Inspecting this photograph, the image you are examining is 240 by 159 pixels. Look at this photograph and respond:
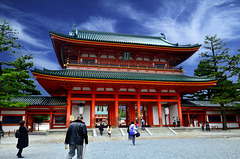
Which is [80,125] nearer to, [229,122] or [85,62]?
[85,62]

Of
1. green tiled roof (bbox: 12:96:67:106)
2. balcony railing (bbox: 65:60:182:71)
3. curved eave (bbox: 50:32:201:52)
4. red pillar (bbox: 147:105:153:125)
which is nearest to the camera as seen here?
green tiled roof (bbox: 12:96:67:106)

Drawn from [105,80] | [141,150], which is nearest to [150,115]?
[105,80]

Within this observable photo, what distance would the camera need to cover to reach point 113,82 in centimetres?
1898

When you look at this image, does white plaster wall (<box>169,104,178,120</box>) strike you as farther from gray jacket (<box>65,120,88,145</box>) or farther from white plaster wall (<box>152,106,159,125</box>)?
gray jacket (<box>65,120,88,145</box>)

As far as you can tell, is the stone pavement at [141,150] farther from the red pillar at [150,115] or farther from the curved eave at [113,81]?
the red pillar at [150,115]

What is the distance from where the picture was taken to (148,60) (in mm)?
24391

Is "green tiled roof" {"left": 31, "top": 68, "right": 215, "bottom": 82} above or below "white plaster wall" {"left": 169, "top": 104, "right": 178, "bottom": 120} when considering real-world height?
above

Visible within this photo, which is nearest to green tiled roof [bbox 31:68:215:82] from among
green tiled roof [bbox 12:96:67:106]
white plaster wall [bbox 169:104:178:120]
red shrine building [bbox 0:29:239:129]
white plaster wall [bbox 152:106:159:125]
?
red shrine building [bbox 0:29:239:129]

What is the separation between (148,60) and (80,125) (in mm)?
19912

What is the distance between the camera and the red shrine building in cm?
1938

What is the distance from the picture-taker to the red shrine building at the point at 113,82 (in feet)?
63.6

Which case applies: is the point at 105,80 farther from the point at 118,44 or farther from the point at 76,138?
the point at 76,138

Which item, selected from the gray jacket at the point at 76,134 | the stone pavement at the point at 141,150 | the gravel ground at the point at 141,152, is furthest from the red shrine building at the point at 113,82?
the gray jacket at the point at 76,134

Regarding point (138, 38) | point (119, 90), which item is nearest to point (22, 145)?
point (119, 90)
